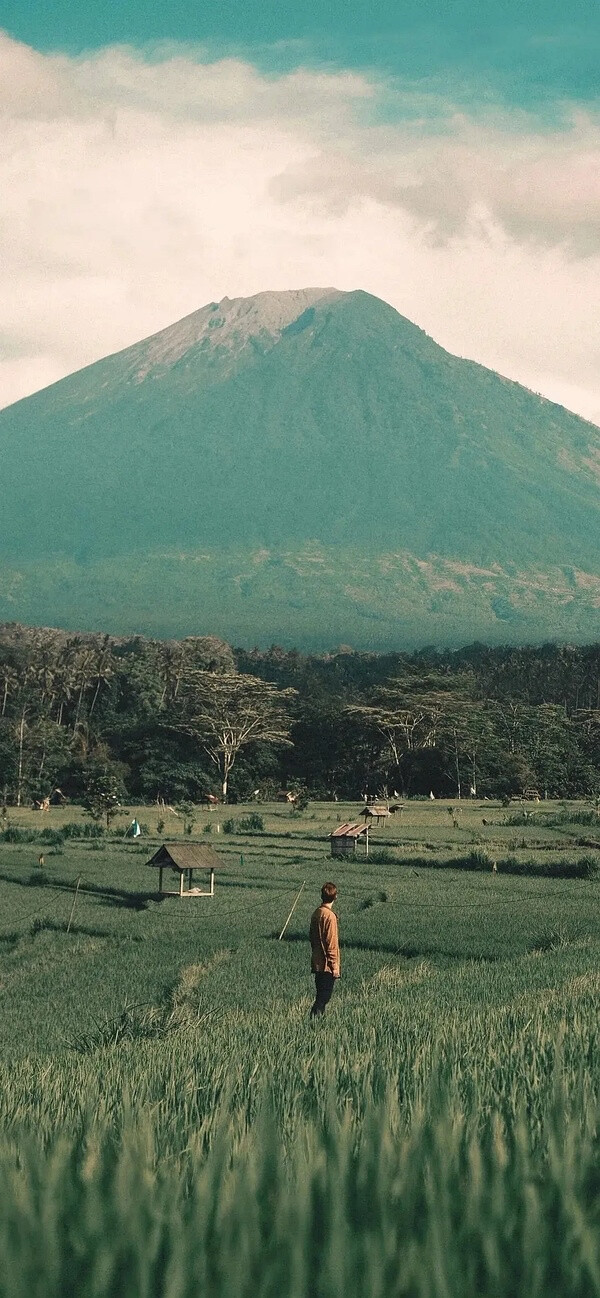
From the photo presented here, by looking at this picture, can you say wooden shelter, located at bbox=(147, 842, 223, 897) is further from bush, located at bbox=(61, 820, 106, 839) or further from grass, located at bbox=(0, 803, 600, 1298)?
bush, located at bbox=(61, 820, 106, 839)

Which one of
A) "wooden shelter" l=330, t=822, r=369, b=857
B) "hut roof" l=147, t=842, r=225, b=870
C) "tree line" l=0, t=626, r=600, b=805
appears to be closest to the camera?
"hut roof" l=147, t=842, r=225, b=870

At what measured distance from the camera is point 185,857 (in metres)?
34.2

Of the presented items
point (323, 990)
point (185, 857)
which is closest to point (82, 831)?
point (185, 857)

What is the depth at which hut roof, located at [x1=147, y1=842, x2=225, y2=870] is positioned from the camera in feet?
111

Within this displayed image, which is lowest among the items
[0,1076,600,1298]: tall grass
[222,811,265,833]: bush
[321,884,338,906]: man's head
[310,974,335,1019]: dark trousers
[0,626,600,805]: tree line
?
[310,974,335,1019]: dark trousers

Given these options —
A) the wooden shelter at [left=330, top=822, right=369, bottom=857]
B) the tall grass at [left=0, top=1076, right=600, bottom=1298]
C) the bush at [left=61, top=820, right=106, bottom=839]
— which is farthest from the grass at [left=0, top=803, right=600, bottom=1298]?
the bush at [left=61, top=820, right=106, bottom=839]

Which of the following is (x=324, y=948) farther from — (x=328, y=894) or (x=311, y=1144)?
(x=311, y=1144)

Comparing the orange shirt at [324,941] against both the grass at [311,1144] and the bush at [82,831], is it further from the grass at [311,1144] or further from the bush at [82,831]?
the bush at [82,831]

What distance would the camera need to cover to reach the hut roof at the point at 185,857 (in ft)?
111

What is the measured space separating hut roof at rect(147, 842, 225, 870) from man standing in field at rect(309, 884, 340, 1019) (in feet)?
65.1

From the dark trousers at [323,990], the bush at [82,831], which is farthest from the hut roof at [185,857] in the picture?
the dark trousers at [323,990]

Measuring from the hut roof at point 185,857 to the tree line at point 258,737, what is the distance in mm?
29807

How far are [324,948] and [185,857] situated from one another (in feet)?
68.5

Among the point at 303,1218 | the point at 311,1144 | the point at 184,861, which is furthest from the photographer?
the point at 184,861
